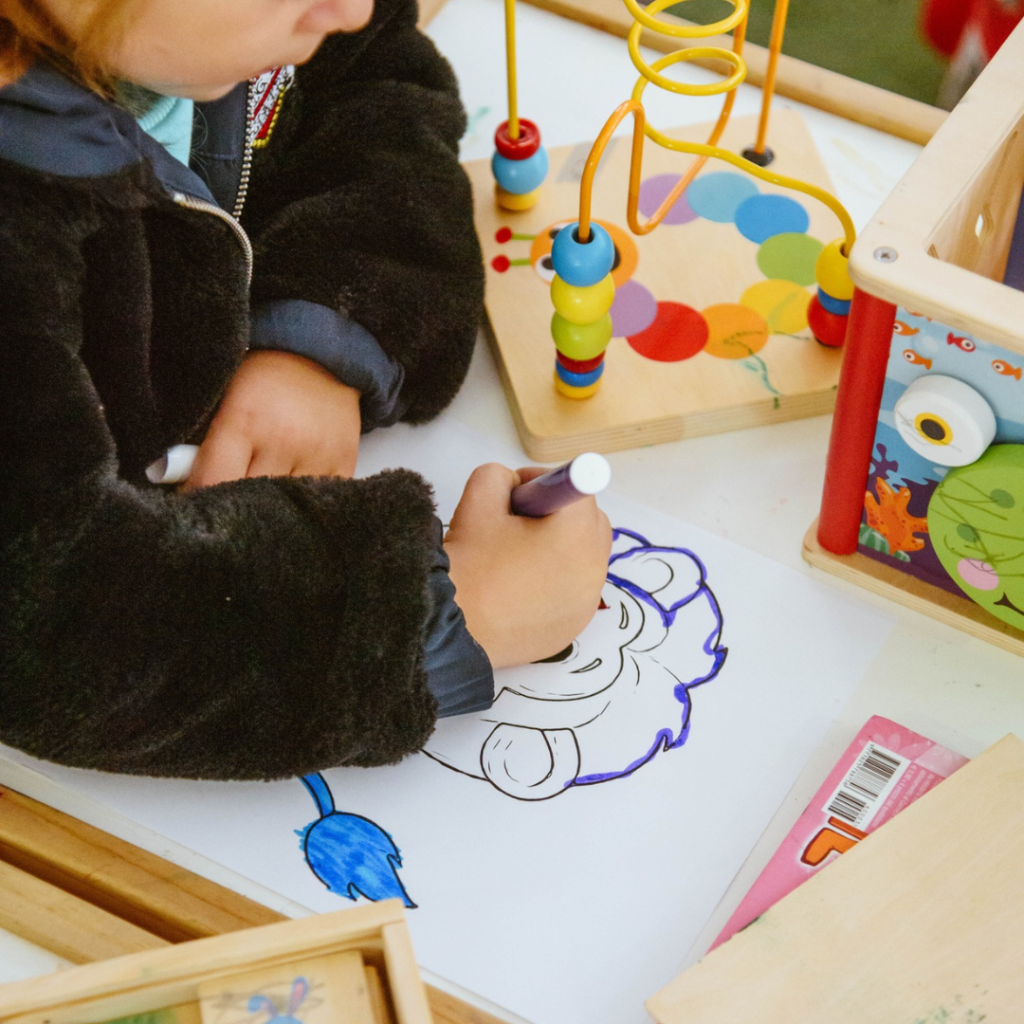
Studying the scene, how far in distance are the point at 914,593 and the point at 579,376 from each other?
199 millimetres

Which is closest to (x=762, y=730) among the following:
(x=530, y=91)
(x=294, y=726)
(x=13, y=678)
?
(x=294, y=726)

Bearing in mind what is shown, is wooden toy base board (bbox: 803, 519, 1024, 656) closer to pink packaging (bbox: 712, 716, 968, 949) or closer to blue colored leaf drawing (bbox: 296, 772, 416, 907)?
pink packaging (bbox: 712, 716, 968, 949)

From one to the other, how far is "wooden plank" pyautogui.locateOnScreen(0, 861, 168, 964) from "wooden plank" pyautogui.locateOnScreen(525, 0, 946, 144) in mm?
624

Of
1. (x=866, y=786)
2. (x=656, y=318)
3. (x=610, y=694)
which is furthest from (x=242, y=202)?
(x=866, y=786)

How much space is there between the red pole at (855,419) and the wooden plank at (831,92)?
0.99 feet

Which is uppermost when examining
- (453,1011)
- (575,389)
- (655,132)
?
(655,132)

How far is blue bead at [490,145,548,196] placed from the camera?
2.13 ft

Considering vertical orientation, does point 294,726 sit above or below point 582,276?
below

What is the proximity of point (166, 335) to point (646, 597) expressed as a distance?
10.9 inches

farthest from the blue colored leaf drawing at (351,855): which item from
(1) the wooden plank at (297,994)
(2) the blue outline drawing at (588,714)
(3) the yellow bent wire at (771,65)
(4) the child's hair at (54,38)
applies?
(3) the yellow bent wire at (771,65)

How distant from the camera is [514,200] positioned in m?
0.67

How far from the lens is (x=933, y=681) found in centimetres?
51

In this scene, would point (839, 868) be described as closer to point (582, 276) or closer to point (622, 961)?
point (622, 961)

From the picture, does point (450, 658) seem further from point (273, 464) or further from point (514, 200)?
point (514, 200)
